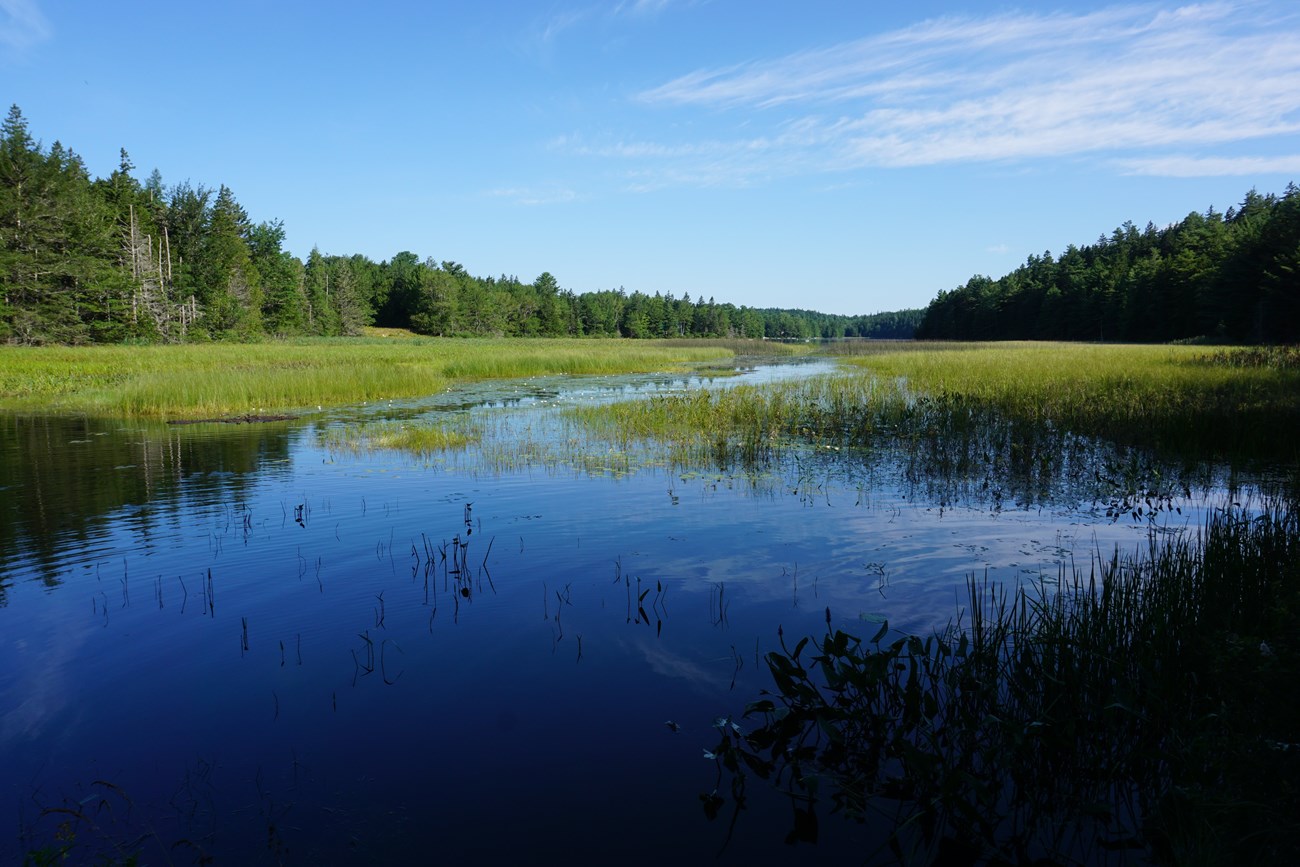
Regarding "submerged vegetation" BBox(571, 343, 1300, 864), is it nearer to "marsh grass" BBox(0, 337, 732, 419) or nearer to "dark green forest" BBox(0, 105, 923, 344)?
"marsh grass" BBox(0, 337, 732, 419)

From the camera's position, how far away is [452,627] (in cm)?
693

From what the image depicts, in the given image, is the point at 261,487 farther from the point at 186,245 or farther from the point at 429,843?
the point at 186,245

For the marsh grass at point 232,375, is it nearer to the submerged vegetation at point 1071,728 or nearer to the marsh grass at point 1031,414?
the marsh grass at point 1031,414

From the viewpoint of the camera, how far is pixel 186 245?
2862 inches

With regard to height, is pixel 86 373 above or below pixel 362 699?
above

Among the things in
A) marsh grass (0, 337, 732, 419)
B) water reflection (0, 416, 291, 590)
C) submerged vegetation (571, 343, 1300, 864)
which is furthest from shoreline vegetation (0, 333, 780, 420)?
submerged vegetation (571, 343, 1300, 864)

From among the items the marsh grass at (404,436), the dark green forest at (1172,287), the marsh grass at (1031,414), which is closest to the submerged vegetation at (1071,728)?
the marsh grass at (1031,414)

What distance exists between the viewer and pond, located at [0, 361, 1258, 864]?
4203 mm

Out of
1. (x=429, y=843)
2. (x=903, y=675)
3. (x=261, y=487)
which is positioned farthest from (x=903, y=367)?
(x=429, y=843)

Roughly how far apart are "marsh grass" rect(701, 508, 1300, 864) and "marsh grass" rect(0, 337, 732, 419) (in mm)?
24144

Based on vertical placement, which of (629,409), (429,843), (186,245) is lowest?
(429,843)

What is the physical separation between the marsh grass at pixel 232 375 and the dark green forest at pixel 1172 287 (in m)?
43.1

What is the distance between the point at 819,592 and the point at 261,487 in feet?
34.1

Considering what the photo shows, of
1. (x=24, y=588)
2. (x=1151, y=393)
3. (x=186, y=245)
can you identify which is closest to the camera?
(x=24, y=588)
